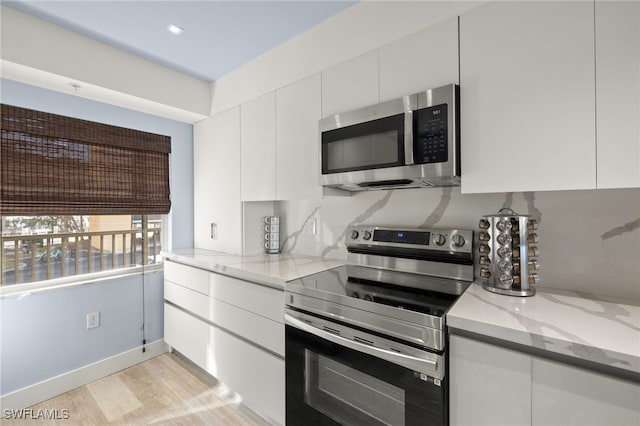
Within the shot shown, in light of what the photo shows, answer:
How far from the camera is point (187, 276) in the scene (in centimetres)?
236

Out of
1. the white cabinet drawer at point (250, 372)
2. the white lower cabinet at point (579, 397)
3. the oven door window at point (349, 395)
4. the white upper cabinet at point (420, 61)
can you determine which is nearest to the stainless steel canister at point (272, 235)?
the white cabinet drawer at point (250, 372)

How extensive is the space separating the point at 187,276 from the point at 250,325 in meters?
0.87

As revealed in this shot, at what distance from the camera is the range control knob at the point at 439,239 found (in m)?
1.58

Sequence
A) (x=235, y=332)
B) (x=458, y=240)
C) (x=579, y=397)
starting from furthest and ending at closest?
1. (x=235, y=332)
2. (x=458, y=240)
3. (x=579, y=397)

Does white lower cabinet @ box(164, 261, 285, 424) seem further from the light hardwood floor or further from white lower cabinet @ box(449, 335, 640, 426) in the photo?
white lower cabinet @ box(449, 335, 640, 426)

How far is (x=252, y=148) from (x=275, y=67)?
0.61 m

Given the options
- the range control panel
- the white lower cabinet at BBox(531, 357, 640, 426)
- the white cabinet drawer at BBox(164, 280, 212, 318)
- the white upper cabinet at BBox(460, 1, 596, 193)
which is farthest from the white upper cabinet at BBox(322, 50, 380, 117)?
the white cabinet drawer at BBox(164, 280, 212, 318)

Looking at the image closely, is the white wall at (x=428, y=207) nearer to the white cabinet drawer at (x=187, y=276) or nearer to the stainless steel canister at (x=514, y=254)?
the stainless steel canister at (x=514, y=254)

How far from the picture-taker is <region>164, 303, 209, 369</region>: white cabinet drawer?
7.25ft

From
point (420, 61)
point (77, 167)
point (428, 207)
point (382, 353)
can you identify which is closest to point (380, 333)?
point (382, 353)

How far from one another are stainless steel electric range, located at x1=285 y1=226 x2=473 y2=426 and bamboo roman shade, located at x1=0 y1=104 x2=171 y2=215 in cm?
183

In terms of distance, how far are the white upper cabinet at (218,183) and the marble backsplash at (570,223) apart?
51.6 inches

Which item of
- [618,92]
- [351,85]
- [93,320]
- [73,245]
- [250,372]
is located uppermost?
[351,85]

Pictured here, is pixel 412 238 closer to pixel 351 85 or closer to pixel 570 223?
pixel 570 223
